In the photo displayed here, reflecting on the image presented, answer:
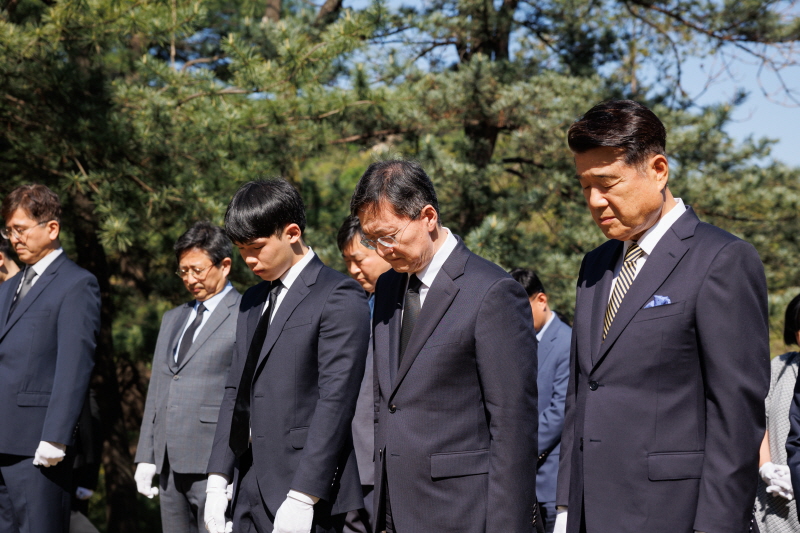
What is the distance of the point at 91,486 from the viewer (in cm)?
540

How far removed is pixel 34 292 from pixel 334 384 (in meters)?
2.26

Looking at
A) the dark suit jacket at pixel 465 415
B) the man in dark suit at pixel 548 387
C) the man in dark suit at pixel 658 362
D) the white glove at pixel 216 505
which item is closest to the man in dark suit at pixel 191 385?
the white glove at pixel 216 505

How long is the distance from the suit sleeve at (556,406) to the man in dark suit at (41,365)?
267cm

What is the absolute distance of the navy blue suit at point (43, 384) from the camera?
3.91 m

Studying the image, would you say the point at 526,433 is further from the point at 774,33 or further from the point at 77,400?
the point at 774,33

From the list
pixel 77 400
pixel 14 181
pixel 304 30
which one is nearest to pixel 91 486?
pixel 77 400

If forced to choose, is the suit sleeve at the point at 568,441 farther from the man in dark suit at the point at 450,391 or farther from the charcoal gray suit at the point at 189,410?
the charcoal gray suit at the point at 189,410

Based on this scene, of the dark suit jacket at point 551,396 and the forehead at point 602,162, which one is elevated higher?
the forehead at point 602,162

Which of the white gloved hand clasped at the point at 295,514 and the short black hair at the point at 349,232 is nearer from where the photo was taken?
the white gloved hand clasped at the point at 295,514

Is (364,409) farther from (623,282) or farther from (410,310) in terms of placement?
(623,282)

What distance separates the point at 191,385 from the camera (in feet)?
13.5

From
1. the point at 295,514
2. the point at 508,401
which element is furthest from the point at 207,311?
the point at 508,401

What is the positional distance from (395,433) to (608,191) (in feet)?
3.27

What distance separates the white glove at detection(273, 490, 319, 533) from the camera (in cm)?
260
